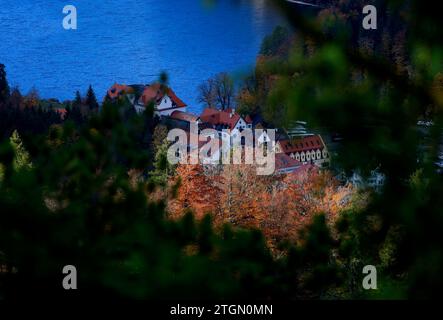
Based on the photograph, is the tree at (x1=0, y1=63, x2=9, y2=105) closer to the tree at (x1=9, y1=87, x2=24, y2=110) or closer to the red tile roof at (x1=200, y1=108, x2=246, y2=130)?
the tree at (x1=9, y1=87, x2=24, y2=110)

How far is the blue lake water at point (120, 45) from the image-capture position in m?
22.9

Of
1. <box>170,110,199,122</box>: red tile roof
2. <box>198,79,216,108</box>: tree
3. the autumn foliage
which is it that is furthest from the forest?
<box>198,79,216,108</box>: tree

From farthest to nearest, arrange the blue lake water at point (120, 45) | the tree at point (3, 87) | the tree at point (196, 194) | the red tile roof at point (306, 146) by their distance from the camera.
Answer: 1. the blue lake water at point (120, 45)
2. the tree at point (3, 87)
3. the red tile roof at point (306, 146)
4. the tree at point (196, 194)

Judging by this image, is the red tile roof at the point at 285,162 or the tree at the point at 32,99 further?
the tree at the point at 32,99

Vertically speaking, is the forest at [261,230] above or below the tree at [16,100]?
below

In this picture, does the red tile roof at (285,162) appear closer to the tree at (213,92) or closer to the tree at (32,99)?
the tree at (213,92)

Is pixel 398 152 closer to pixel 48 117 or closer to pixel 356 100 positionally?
pixel 356 100

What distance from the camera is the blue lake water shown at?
22.9m

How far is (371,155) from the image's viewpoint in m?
1.19

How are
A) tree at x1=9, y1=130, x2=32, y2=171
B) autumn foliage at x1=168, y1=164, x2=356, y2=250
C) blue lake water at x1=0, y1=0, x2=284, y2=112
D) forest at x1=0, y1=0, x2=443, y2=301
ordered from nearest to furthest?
forest at x1=0, y1=0, x2=443, y2=301 → tree at x1=9, y1=130, x2=32, y2=171 → autumn foliage at x1=168, y1=164, x2=356, y2=250 → blue lake water at x1=0, y1=0, x2=284, y2=112

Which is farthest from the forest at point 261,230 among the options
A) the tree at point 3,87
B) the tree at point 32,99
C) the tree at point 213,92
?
the tree at point 3,87

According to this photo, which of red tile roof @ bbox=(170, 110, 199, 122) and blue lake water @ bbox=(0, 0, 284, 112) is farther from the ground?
blue lake water @ bbox=(0, 0, 284, 112)

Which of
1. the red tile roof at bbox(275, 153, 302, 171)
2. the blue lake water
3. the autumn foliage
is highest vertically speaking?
the blue lake water

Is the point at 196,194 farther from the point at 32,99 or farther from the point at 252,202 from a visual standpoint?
the point at 32,99
